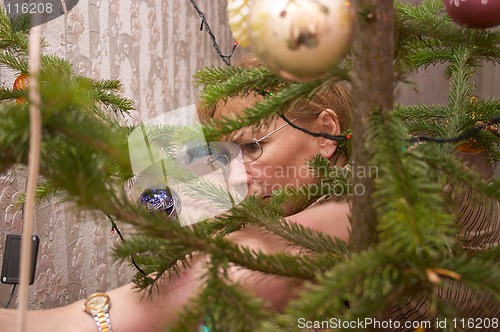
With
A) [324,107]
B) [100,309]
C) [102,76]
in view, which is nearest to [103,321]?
[100,309]

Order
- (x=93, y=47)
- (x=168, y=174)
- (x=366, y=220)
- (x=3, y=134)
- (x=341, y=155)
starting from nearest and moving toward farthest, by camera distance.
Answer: (x=3, y=134), (x=366, y=220), (x=168, y=174), (x=341, y=155), (x=93, y=47)

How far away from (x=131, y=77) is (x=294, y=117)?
0.98 meters

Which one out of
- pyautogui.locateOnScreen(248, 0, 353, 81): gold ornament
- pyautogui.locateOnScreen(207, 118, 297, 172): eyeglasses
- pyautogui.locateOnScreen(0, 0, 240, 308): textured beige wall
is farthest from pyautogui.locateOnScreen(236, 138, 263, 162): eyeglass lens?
pyautogui.locateOnScreen(0, 0, 240, 308): textured beige wall

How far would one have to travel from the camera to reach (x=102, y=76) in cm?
145

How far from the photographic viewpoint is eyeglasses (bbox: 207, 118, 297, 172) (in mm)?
619

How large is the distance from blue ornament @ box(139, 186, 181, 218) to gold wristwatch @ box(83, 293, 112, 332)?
0.12 m

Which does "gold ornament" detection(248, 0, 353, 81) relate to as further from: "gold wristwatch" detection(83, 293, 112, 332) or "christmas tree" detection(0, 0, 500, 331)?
"gold wristwatch" detection(83, 293, 112, 332)

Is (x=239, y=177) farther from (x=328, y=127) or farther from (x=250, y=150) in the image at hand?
(x=328, y=127)

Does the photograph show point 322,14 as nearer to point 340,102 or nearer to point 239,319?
point 239,319

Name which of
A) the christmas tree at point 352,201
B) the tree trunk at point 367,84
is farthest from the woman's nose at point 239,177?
the tree trunk at point 367,84

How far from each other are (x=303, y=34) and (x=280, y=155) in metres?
0.39

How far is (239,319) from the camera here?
0.31 meters

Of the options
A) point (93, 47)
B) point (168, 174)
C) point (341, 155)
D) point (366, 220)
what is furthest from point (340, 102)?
point (93, 47)

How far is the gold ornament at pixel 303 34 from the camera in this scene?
316 mm
